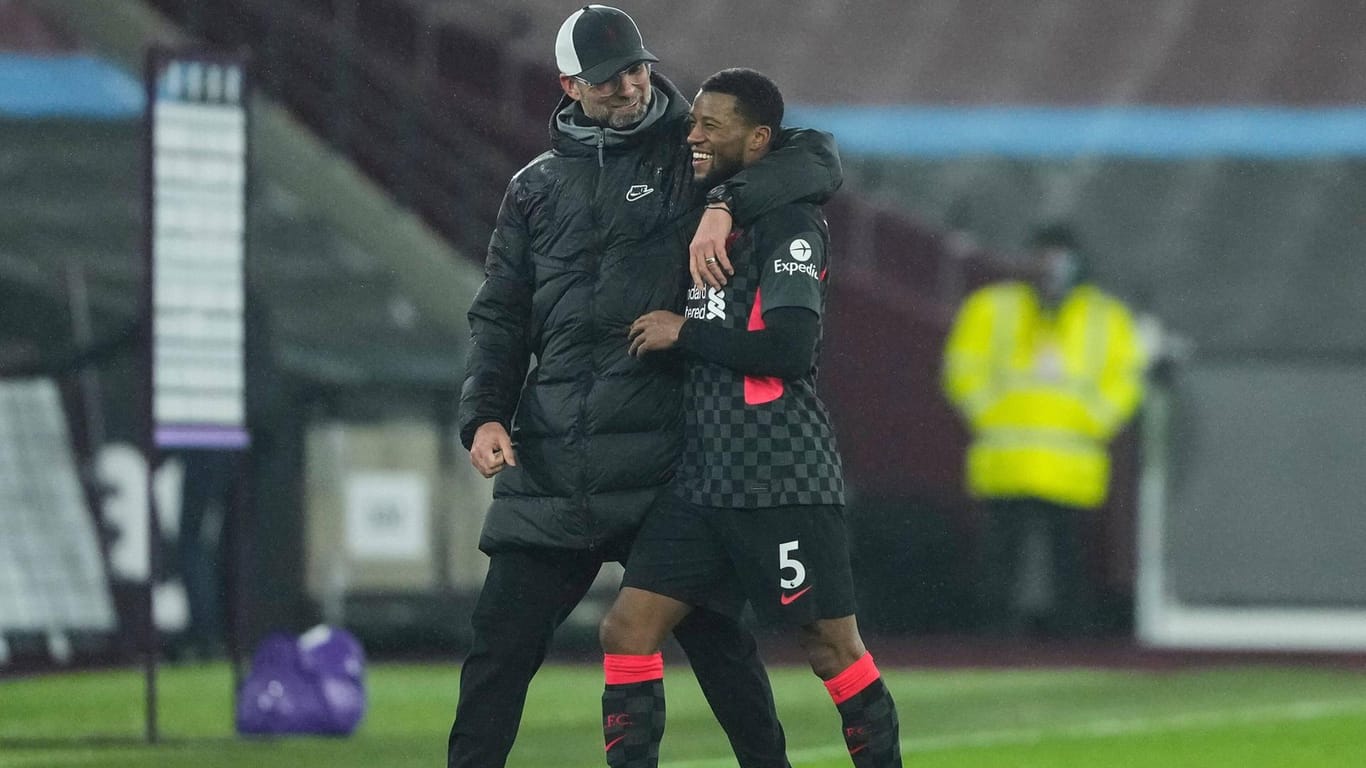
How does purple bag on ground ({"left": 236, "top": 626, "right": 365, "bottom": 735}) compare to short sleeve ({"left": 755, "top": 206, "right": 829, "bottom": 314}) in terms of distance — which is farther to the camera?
purple bag on ground ({"left": 236, "top": 626, "right": 365, "bottom": 735})

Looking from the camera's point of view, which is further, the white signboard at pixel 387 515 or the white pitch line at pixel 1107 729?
the white signboard at pixel 387 515

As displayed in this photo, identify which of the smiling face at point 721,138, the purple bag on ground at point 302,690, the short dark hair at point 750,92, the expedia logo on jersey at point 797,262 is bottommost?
the purple bag on ground at point 302,690

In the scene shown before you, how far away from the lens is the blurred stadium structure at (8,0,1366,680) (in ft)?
42.7

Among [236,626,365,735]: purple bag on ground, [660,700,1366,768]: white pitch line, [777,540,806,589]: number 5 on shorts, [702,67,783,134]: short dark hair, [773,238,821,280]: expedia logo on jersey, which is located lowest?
[660,700,1366,768]: white pitch line

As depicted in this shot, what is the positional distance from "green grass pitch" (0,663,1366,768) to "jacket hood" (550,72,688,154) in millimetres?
2599

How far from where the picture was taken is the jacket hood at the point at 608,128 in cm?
606

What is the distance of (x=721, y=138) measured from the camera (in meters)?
→ 5.99

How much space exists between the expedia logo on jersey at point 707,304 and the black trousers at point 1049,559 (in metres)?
7.60

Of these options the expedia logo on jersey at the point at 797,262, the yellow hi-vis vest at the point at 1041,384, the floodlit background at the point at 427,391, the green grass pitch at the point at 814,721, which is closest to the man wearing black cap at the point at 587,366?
the expedia logo on jersey at the point at 797,262

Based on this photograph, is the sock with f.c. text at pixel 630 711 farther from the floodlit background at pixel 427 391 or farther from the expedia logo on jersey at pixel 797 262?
the floodlit background at pixel 427 391

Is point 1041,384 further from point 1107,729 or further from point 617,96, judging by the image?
point 617,96

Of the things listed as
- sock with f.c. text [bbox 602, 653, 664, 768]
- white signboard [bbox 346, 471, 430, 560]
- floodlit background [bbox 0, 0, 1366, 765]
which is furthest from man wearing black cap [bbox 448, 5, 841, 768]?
white signboard [bbox 346, 471, 430, 560]

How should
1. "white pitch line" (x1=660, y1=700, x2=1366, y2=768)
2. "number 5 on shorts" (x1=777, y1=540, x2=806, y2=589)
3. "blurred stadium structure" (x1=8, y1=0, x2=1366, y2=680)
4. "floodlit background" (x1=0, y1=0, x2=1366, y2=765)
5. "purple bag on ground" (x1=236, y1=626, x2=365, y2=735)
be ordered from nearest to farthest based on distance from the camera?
"number 5 on shorts" (x1=777, y1=540, x2=806, y2=589), "white pitch line" (x1=660, y1=700, x2=1366, y2=768), "purple bag on ground" (x1=236, y1=626, x2=365, y2=735), "floodlit background" (x1=0, y1=0, x2=1366, y2=765), "blurred stadium structure" (x1=8, y1=0, x2=1366, y2=680)

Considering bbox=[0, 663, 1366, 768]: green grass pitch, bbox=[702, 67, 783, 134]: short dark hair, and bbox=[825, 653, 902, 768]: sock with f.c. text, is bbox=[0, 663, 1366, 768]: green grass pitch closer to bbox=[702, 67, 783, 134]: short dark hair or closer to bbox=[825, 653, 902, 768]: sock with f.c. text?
bbox=[825, 653, 902, 768]: sock with f.c. text
